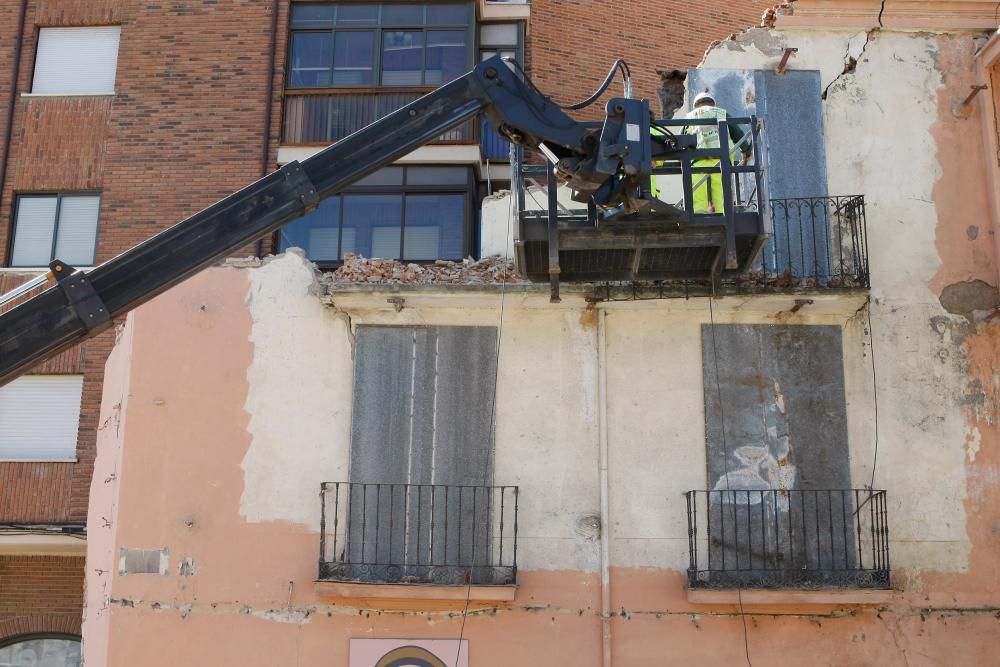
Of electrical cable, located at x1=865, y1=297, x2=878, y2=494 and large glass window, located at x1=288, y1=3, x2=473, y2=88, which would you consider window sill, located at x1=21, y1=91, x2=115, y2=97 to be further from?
electrical cable, located at x1=865, y1=297, x2=878, y2=494

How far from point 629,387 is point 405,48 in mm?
9622

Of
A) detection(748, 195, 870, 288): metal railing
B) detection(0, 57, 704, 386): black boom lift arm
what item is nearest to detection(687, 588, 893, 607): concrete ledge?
detection(748, 195, 870, 288): metal railing

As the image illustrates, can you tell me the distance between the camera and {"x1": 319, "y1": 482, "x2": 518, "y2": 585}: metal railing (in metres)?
13.0

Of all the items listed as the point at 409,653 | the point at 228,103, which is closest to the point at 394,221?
the point at 228,103

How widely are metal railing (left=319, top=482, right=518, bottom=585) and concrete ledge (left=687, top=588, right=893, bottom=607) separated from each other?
2039 millimetres

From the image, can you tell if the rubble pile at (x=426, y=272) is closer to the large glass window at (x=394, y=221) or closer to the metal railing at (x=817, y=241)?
the metal railing at (x=817, y=241)

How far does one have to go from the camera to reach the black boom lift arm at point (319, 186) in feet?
27.4

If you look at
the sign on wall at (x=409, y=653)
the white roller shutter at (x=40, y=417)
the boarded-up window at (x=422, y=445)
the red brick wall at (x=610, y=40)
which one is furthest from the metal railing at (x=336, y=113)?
the sign on wall at (x=409, y=653)

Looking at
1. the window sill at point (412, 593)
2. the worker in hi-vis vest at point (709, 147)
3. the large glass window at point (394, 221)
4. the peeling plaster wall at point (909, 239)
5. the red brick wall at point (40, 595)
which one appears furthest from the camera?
the large glass window at point (394, 221)

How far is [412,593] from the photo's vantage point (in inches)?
499

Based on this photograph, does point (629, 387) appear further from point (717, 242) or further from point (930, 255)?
point (930, 255)

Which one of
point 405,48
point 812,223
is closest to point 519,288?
point 812,223

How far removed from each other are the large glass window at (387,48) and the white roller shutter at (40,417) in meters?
6.47

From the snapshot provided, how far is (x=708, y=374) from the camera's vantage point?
45.0 ft
